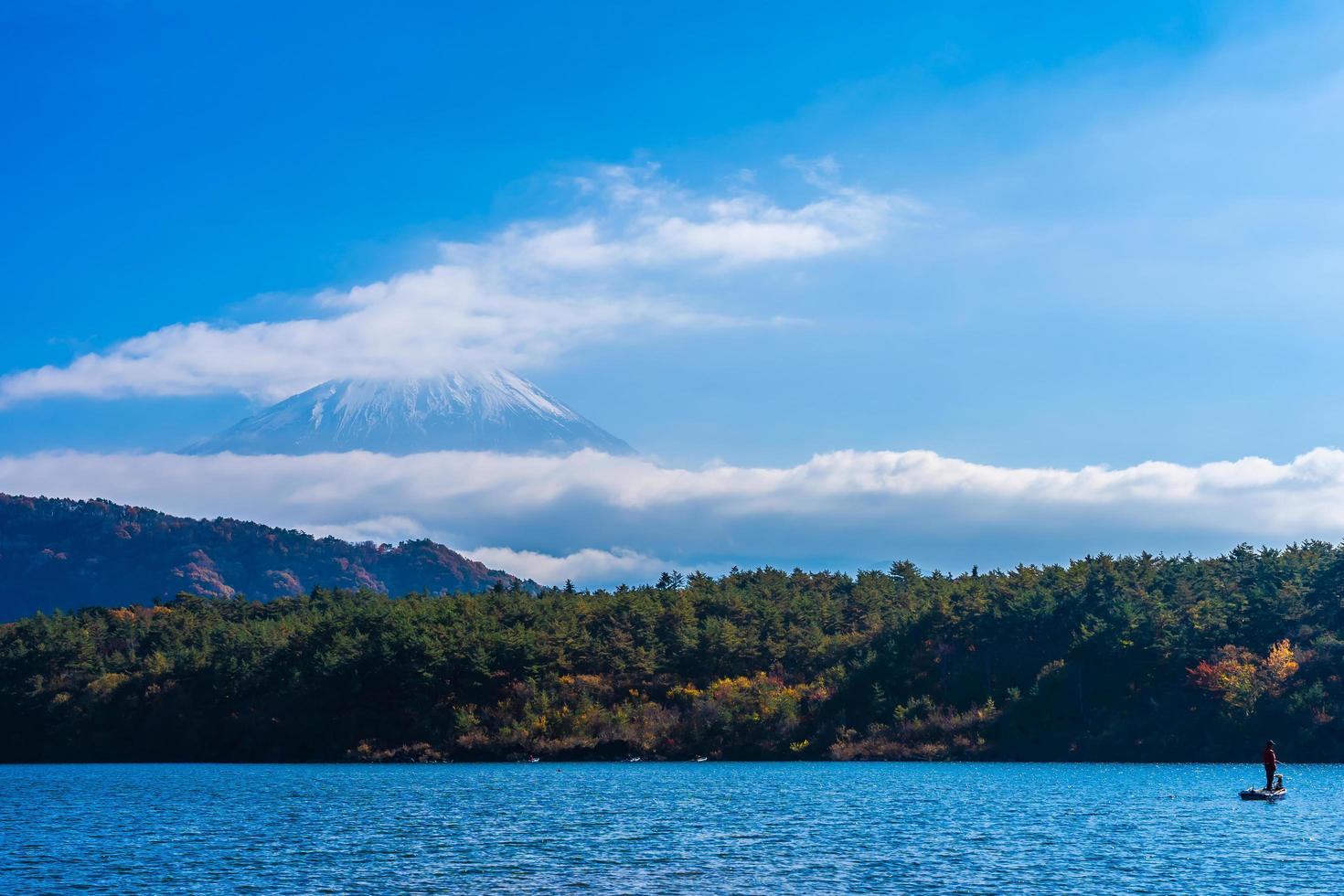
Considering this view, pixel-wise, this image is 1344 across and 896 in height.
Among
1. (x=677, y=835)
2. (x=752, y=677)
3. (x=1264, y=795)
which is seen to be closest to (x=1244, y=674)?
(x=1264, y=795)

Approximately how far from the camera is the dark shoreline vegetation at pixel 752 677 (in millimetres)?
109812

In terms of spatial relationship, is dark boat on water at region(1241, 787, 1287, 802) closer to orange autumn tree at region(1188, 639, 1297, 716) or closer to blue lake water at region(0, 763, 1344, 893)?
blue lake water at region(0, 763, 1344, 893)

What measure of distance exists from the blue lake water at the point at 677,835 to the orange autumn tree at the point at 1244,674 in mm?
19493

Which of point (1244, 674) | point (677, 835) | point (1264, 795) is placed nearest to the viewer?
point (677, 835)

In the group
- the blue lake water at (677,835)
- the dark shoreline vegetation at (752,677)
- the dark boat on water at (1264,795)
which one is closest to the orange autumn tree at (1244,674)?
the dark shoreline vegetation at (752,677)

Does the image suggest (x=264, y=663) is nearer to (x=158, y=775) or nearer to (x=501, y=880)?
(x=158, y=775)

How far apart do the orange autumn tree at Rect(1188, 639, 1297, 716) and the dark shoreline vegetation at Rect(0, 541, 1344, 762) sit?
0.18 meters

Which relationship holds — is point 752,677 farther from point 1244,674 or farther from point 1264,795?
point 1264,795

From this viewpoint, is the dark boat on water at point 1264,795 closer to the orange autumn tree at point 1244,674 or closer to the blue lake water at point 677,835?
the blue lake water at point 677,835

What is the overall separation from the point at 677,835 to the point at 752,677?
78.8m

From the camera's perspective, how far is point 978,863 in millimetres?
44219

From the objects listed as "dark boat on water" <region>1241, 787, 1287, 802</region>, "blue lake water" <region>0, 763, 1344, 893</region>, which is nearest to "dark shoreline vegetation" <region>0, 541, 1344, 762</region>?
"blue lake water" <region>0, 763, 1344, 893</region>

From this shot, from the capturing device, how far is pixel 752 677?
131m

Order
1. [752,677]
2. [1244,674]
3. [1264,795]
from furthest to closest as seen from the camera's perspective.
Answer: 1. [752,677]
2. [1244,674]
3. [1264,795]
